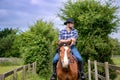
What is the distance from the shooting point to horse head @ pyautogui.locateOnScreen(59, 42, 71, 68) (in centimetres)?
884

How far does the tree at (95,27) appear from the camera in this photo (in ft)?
54.7

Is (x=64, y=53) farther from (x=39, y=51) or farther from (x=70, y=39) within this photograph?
(x=39, y=51)

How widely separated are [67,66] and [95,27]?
832cm

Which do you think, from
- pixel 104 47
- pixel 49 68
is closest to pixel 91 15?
pixel 104 47

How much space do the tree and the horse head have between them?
7.31m

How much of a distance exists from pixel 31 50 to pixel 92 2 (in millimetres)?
7430

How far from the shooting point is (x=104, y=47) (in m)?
16.4

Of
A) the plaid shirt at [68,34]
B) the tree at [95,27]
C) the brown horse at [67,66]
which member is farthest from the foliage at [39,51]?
the brown horse at [67,66]

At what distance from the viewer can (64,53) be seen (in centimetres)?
897

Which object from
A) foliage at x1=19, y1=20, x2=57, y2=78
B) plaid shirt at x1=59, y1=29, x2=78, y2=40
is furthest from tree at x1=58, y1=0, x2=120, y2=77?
plaid shirt at x1=59, y1=29, x2=78, y2=40

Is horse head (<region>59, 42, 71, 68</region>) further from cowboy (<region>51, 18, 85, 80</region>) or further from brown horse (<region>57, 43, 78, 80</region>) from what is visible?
cowboy (<region>51, 18, 85, 80</region>)

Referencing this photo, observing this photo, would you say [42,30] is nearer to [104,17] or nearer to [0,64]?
[104,17]

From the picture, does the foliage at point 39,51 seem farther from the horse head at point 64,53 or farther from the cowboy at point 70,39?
the horse head at point 64,53

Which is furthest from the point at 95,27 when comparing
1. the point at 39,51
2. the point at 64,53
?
the point at 64,53
